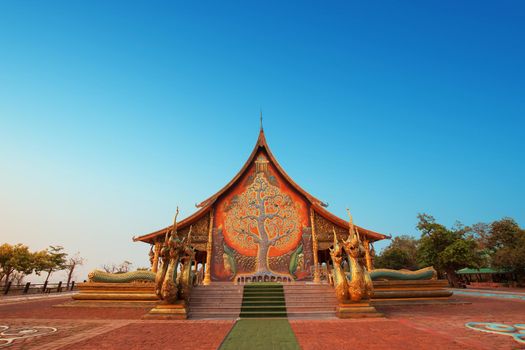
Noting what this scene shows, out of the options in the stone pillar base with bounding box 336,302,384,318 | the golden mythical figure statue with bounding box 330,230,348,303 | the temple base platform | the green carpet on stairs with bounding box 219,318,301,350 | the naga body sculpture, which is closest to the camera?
the green carpet on stairs with bounding box 219,318,301,350

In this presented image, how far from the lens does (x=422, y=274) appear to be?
32.7 ft

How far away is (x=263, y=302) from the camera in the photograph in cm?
815

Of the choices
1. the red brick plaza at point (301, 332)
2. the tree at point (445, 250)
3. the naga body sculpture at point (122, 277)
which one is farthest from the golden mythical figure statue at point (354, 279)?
the tree at point (445, 250)

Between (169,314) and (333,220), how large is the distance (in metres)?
8.80

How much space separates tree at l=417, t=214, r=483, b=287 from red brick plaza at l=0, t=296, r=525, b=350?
18.2 meters

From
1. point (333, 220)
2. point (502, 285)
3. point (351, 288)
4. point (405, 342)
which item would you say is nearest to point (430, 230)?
point (502, 285)

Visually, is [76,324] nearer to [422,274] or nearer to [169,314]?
[169,314]

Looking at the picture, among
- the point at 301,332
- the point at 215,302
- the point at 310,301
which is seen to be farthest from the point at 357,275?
the point at 215,302

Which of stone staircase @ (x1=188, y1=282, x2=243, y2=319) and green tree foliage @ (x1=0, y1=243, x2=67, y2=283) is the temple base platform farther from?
green tree foliage @ (x1=0, y1=243, x2=67, y2=283)

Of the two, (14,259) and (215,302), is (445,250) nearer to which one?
(215,302)

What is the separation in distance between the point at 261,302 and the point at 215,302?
4.68ft

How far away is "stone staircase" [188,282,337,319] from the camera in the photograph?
297 inches

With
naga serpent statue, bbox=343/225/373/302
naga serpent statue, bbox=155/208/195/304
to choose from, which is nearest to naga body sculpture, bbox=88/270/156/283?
naga serpent statue, bbox=155/208/195/304

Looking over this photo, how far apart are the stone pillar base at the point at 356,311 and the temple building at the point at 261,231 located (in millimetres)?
4469
